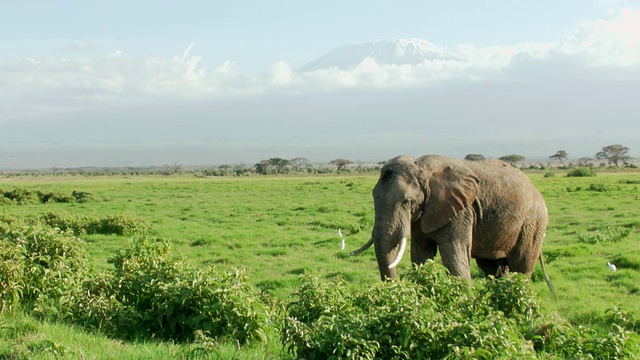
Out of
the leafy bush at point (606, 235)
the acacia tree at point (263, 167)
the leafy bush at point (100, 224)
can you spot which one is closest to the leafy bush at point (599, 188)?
the leafy bush at point (606, 235)

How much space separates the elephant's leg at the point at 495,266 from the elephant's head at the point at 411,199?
1954 mm

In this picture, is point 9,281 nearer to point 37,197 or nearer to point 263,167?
point 37,197

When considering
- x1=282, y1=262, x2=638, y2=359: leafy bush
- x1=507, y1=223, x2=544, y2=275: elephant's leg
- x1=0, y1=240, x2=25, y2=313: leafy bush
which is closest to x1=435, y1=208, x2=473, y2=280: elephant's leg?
x1=507, y1=223, x2=544, y2=275: elephant's leg

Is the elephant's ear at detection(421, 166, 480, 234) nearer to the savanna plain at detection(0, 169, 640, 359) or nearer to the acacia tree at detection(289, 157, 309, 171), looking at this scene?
the savanna plain at detection(0, 169, 640, 359)

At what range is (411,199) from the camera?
8633 mm

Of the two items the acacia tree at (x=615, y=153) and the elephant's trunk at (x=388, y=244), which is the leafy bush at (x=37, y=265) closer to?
the elephant's trunk at (x=388, y=244)

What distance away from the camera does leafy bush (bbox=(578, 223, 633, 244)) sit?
56.4ft

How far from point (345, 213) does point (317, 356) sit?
794 inches

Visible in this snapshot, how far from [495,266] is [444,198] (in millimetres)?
2535

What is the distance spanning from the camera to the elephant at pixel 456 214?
8586 mm

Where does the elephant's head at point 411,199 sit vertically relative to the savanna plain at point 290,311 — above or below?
above

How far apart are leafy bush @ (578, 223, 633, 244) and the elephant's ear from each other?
9782mm

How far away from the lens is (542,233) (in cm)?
1012

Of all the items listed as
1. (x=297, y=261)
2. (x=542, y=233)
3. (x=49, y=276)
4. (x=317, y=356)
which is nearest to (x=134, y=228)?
(x=297, y=261)
